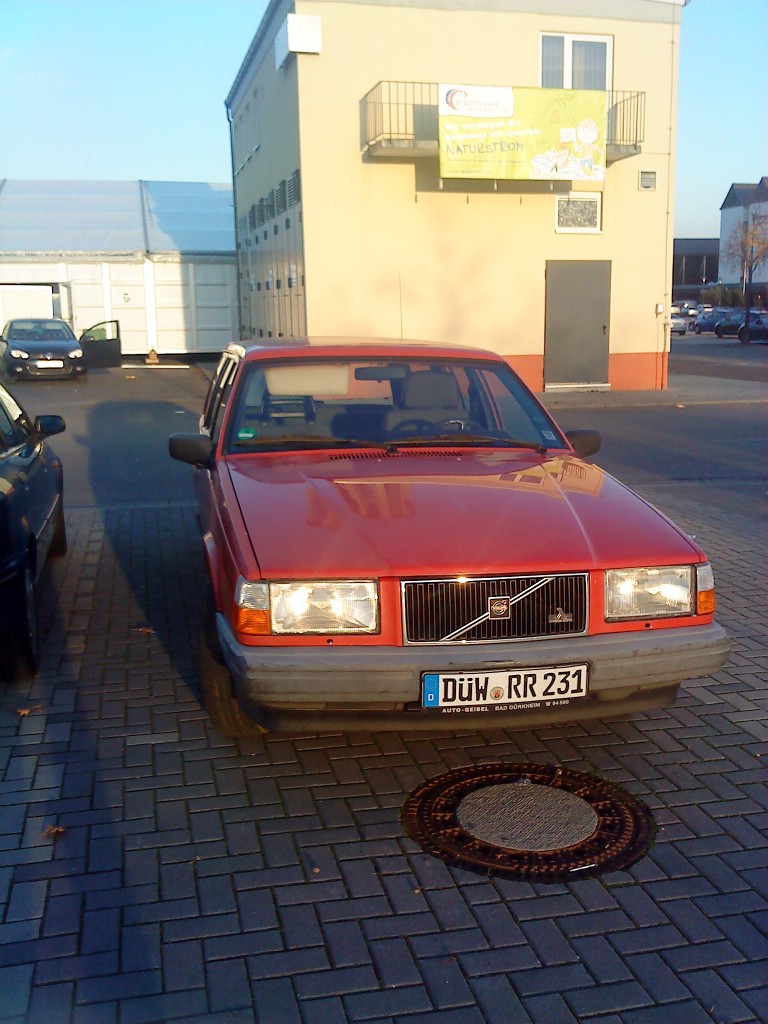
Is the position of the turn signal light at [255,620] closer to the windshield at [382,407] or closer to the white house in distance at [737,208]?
the windshield at [382,407]

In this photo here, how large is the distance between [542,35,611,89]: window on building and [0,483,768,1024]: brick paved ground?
1891cm

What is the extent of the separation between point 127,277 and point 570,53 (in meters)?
17.4

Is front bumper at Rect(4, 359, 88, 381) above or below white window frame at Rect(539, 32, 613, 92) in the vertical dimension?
below

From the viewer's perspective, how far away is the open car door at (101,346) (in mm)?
30547

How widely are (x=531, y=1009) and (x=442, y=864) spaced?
768 mm

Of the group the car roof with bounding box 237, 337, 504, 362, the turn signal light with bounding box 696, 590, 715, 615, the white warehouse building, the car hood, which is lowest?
the turn signal light with bounding box 696, 590, 715, 615

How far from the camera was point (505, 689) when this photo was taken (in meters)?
3.64

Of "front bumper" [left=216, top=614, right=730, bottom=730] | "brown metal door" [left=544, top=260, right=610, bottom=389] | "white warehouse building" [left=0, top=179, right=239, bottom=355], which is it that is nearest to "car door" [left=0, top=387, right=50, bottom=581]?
"front bumper" [left=216, top=614, right=730, bottom=730]

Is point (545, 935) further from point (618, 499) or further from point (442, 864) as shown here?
point (618, 499)

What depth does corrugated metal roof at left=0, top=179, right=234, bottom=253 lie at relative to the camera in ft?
111

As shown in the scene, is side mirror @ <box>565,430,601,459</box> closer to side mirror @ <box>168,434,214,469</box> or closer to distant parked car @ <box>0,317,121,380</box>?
side mirror @ <box>168,434,214,469</box>

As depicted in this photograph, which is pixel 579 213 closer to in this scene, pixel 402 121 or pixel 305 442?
pixel 402 121

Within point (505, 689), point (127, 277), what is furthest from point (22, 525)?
point (127, 277)

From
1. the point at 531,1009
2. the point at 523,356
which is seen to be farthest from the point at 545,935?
the point at 523,356
